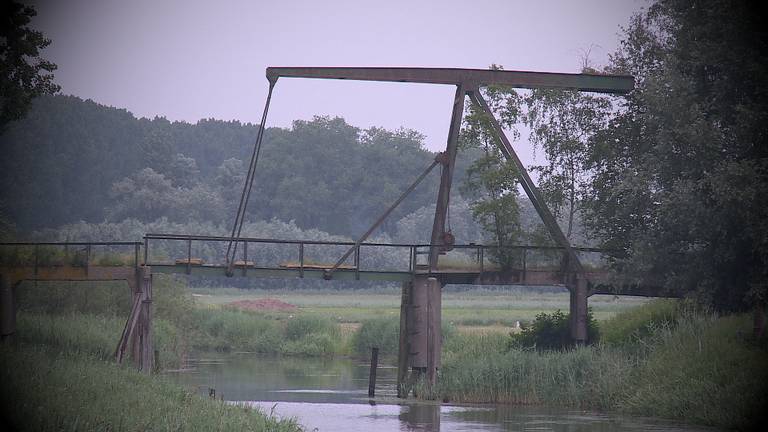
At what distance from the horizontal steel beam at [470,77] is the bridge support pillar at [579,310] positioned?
638 cm

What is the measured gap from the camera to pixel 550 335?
41.5 meters

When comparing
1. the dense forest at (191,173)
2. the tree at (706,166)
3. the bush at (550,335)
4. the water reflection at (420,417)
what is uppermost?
the dense forest at (191,173)

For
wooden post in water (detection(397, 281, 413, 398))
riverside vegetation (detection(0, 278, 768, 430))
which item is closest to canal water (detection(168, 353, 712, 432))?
wooden post in water (detection(397, 281, 413, 398))

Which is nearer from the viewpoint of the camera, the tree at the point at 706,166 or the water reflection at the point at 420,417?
the water reflection at the point at 420,417

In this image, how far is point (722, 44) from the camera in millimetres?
35281

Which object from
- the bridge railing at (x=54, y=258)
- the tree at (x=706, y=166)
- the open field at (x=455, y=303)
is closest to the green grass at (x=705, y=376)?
the tree at (x=706, y=166)

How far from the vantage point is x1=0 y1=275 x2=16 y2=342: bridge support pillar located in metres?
36.8

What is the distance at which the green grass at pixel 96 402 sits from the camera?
75.2 ft

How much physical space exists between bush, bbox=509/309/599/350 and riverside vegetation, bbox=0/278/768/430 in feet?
0.16

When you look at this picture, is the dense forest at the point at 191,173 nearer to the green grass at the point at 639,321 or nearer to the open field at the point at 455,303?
the open field at the point at 455,303

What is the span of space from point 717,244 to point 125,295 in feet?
87.0

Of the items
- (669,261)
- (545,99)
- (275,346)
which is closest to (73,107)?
(275,346)

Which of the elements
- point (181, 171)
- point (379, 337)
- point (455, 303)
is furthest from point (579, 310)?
point (181, 171)

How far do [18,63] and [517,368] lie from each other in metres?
21.2
